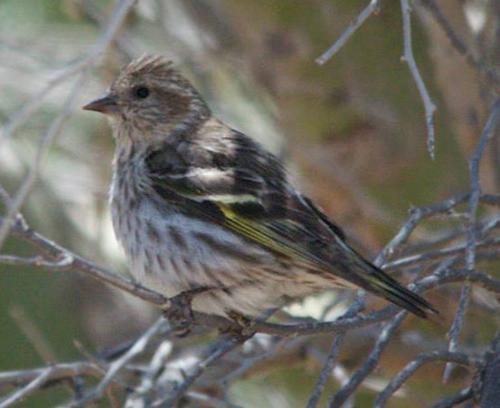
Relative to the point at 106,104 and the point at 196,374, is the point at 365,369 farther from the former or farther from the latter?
the point at 106,104

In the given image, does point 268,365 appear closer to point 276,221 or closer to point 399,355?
point 399,355

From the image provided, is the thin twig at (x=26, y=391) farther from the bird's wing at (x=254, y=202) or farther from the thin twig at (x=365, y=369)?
the thin twig at (x=365, y=369)

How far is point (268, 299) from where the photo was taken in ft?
14.8

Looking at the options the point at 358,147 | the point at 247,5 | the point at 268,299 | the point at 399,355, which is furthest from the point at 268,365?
the point at 247,5

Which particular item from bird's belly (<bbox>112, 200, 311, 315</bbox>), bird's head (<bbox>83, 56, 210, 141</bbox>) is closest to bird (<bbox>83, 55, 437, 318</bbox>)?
bird's belly (<bbox>112, 200, 311, 315</bbox>)

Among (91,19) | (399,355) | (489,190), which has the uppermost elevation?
(91,19)

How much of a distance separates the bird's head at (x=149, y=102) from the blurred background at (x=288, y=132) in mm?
761

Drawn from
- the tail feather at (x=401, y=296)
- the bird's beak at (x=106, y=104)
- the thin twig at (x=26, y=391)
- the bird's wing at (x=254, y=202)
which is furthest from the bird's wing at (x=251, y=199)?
the thin twig at (x=26, y=391)

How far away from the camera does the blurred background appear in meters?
5.80

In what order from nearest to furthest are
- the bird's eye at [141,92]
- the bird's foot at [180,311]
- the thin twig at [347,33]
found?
1. the thin twig at [347,33]
2. the bird's foot at [180,311]
3. the bird's eye at [141,92]

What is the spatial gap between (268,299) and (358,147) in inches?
96.6

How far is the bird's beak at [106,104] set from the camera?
5355 mm

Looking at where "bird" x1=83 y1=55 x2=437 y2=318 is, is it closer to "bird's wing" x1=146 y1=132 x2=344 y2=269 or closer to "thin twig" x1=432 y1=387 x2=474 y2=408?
"bird's wing" x1=146 y1=132 x2=344 y2=269

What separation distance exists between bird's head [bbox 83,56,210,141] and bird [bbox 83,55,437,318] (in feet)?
0.73
